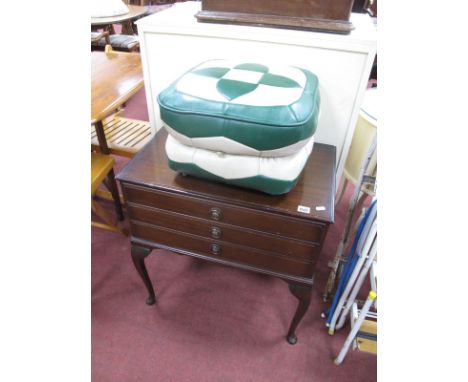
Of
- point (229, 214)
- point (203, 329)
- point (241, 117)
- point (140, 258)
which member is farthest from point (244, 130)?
point (203, 329)

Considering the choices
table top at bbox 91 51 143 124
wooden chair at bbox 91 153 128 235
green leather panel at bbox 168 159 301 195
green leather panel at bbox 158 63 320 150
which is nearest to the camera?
green leather panel at bbox 158 63 320 150

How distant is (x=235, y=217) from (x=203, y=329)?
689 millimetres

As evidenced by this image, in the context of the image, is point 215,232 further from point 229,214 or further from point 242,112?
point 242,112

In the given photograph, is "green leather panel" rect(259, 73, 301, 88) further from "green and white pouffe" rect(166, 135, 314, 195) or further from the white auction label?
the white auction label

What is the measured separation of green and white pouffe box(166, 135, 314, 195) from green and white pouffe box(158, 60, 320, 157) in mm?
24

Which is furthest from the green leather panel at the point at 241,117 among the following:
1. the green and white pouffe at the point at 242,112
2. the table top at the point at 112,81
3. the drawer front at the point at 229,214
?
the table top at the point at 112,81

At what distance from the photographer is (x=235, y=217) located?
896 millimetres

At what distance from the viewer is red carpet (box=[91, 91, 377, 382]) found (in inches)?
46.5

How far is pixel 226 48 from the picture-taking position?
3.48 feet

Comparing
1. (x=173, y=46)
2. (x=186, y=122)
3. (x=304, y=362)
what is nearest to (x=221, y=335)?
(x=304, y=362)

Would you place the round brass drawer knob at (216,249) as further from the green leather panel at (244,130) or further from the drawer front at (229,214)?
the green leather panel at (244,130)

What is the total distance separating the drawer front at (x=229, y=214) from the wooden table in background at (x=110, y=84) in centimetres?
43

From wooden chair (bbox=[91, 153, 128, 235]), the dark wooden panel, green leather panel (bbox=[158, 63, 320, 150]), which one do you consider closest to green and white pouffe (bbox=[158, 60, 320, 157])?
green leather panel (bbox=[158, 63, 320, 150])
